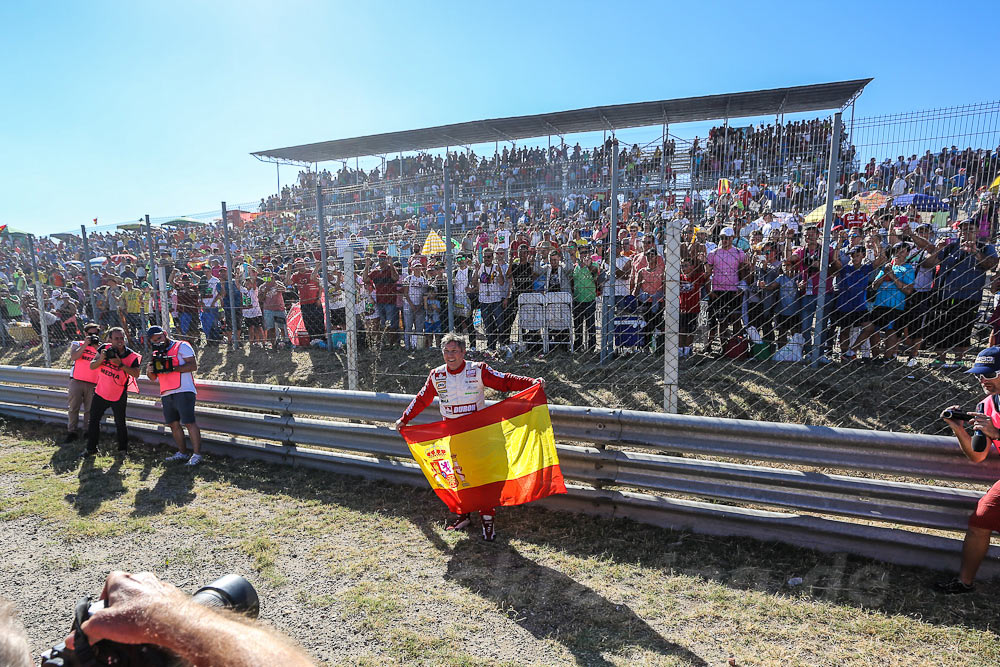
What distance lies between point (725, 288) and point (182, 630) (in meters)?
7.83

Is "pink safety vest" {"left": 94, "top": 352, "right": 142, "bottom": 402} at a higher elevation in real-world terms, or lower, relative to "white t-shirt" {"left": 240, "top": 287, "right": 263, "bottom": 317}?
lower

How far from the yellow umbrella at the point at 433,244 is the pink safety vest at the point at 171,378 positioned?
4.40 metres

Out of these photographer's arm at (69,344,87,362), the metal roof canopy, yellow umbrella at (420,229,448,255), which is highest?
the metal roof canopy

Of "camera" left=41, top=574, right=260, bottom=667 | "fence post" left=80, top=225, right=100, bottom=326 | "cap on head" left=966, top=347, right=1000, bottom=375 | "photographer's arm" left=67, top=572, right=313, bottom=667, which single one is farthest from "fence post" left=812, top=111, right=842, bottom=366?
"fence post" left=80, top=225, right=100, bottom=326

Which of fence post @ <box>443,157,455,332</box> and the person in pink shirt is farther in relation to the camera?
fence post @ <box>443,157,455,332</box>

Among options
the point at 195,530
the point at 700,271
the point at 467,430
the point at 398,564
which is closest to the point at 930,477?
the point at 467,430

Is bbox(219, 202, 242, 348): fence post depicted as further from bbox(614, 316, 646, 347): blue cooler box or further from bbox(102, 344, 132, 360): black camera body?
bbox(614, 316, 646, 347): blue cooler box

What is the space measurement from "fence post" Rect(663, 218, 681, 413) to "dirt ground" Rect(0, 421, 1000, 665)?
4.37 feet

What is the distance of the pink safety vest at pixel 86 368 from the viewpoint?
791cm

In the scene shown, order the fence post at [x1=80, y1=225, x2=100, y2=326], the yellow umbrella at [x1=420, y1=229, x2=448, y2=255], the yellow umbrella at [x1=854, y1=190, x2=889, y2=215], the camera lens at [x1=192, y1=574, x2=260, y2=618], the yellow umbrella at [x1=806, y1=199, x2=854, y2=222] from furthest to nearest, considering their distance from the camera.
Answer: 1. the fence post at [x1=80, y1=225, x2=100, y2=326]
2. the yellow umbrella at [x1=420, y1=229, x2=448, y2=255]
3. the yellow umbrella at [x1=806, y1=199, x2=854, y2=222]
4. the yellow umbrella at [x1=854, y1=190, x2=889, y2=215]
5. the camera lens at [x1=192, y1=574, x2=260, y2=618]

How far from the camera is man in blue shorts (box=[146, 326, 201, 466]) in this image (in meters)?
6.85

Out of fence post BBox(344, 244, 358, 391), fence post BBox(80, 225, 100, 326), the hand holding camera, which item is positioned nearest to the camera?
the hand holding camera

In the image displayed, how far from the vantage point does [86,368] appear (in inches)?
313

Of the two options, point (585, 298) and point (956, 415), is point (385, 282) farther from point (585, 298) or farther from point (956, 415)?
point (956, 415)
